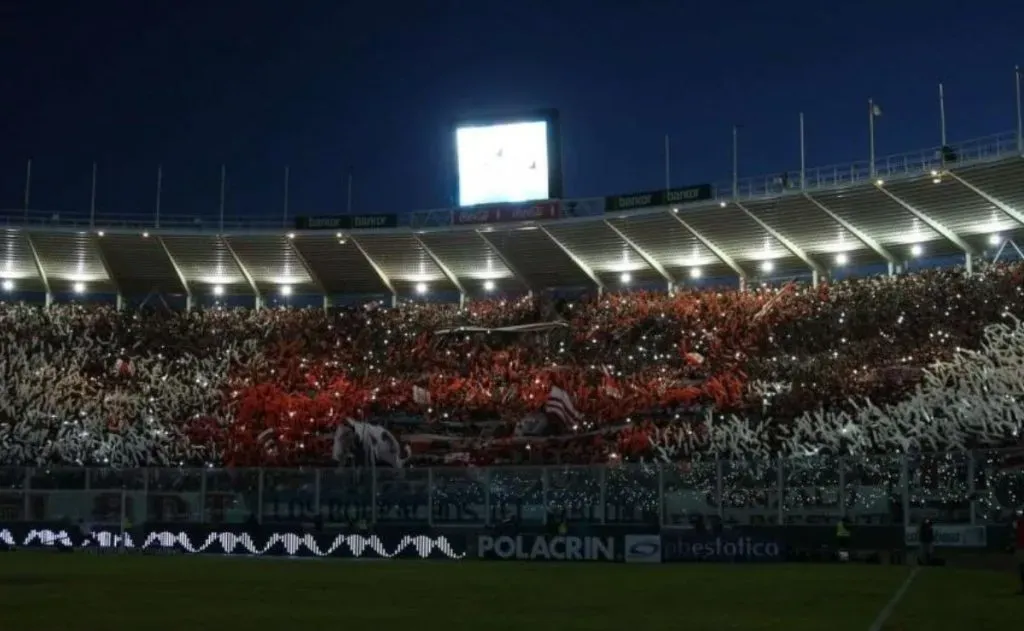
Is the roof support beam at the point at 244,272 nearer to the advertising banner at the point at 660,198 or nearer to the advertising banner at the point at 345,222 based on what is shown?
the advertising banner at the point at 345,222

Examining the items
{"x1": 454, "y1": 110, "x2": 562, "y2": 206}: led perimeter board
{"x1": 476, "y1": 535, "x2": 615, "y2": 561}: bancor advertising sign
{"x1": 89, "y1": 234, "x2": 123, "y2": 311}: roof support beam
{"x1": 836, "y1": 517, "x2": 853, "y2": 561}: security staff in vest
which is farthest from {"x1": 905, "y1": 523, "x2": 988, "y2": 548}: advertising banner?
A: {"x1": 89, "y1": 234, "x2": 123, "y2": 311}: roof support beam

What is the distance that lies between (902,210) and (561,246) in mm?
18095

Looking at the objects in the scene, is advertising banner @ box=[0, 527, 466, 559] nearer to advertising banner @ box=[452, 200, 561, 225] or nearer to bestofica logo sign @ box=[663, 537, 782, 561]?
bestofica logo sign @ box=[663, 537, 782, 561]

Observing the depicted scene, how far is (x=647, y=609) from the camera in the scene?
19609 millimetres

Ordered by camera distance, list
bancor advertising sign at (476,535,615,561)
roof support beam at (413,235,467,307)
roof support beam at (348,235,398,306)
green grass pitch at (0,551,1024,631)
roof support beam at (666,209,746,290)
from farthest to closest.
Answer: roof support beam at (348,235,398,306)
roof support beam at (413,235,467,307)
roof support beam at (666,209,746,290)
bancor advertising sign at (476,535,615,561)
green grass pitch at (0,551,1024,631)

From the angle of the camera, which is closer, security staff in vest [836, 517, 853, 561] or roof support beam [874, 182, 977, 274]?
security staff in vest [836, 517, 853, 561]

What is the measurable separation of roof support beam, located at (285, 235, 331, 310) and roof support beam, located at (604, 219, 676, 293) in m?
18.0

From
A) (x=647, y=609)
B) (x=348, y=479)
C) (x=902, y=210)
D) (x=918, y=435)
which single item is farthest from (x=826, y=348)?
(x=647, y=609)

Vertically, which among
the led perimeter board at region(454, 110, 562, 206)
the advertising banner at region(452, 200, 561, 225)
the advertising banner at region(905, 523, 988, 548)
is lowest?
the advertising banner at region(905, 523, 988, 548)

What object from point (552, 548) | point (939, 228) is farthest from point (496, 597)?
point (939, 228)

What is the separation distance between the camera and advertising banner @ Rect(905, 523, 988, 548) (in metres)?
34.2

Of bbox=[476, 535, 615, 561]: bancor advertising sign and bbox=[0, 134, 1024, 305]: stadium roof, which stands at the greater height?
bbox=[0, 134, 1024, 305]: stadium roof

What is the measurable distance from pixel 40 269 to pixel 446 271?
23833 millimetres

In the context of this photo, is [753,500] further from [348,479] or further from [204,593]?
[204,593]
